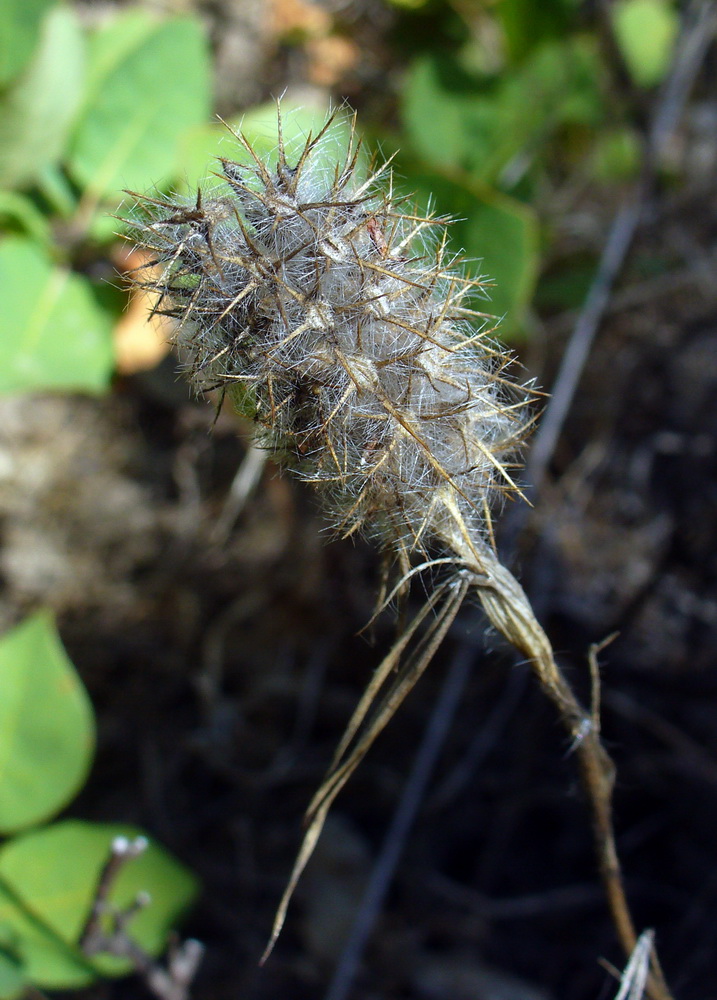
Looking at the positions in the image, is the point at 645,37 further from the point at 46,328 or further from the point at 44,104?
the point at 46,328

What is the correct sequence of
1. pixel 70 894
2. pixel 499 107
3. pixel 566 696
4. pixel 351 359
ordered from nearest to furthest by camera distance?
pixel 351 359 < pixel 566 696 < pixel 70 894 < pixel 499 107

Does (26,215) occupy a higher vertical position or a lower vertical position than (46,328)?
higher

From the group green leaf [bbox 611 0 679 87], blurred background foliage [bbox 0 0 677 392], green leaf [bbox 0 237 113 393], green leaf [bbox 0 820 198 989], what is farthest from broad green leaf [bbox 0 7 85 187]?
green leaf [bbox 611 0 679 87]

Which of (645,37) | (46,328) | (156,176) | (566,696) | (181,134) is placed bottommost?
(566,696)

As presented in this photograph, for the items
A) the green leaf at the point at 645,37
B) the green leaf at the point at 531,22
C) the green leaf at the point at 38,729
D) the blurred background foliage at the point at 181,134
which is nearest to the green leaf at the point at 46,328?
the blurred background foliage at the point at 181,134

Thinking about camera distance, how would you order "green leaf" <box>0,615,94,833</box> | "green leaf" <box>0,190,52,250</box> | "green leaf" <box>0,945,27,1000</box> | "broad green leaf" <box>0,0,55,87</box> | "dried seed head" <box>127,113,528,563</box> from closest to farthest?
1. "dried seed head" <box>127,113,528,563</box>
2. "green leaf" <box>0,945,27,1000</box>
3. "green leaf" <box>0,615,94,833</box>
4. "broad green leaf" <box>0,0,55,87</box>
5. "green leaf" <box>0,190,52,250</box>

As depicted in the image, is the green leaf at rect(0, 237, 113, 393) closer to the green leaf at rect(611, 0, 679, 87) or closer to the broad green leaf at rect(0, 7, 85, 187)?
the broad green leaf at rect(0, 7, 85, 187)

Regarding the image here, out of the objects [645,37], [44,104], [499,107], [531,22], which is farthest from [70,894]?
[645,37]
